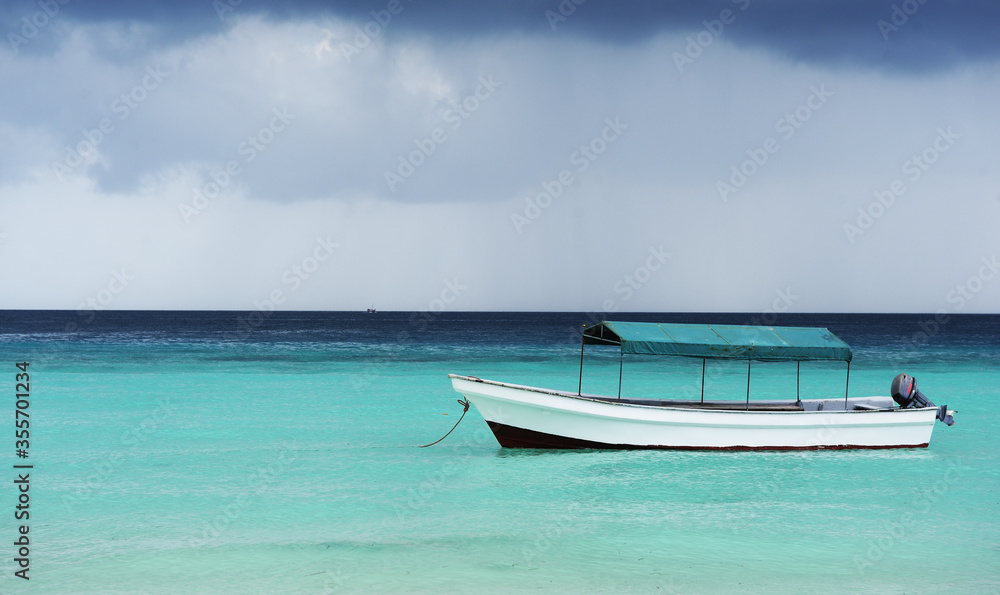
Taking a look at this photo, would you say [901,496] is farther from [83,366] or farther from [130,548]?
[83,366]

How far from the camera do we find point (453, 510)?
383 inches

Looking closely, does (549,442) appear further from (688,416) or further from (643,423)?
(688,416)

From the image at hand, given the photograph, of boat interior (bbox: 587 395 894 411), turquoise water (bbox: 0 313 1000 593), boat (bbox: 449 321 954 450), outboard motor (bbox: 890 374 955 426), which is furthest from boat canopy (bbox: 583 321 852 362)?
turquoise water (bbox: 0 313 1000 593)

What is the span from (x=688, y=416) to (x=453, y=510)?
4607mm

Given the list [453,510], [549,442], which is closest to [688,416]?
[549,442]

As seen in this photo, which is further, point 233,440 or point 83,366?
point 83,366

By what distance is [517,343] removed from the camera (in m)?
53.2

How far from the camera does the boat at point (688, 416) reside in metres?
12.4

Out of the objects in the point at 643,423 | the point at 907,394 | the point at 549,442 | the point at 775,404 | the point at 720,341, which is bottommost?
the point at 549,442

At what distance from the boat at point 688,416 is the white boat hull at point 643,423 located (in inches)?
0.6

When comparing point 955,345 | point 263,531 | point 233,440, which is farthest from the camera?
point 955,345

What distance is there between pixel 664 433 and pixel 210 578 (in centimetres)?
753

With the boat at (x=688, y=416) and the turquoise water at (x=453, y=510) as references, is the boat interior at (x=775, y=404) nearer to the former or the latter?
the boat at (x=688, y=416)

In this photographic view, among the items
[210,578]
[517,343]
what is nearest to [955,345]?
[517,343]
